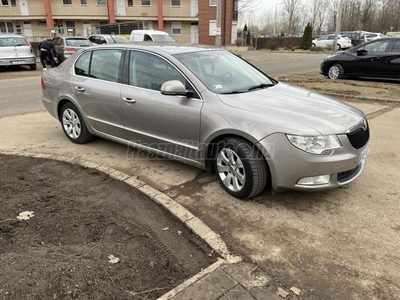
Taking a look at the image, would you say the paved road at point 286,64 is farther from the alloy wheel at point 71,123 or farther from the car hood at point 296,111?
the car hood at point 296,111

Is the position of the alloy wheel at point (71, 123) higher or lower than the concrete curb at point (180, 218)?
higher

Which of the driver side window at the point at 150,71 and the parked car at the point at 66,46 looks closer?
the driver side window at the point at 150,71

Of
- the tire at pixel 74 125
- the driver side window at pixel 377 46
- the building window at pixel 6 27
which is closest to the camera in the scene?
the tire at pixel 74 125

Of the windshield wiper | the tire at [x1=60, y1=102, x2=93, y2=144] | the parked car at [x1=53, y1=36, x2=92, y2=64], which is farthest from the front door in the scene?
the parked car at [x1=53, y1=36, x2=92, y2=64]

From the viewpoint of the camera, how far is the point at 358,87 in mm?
10383

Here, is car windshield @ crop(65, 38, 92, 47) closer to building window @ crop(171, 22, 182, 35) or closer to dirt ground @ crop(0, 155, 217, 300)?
dirt ground @ crop(0, 155, 217, 300)

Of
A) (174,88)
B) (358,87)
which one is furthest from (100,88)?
(358,87)

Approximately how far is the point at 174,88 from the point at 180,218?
1380mm

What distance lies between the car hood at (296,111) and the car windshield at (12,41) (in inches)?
612

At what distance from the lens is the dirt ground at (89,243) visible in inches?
95.3

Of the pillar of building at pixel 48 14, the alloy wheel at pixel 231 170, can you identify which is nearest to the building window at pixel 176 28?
the pillar of building at pixel 48 14

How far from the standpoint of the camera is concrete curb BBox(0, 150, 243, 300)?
2.51 meters

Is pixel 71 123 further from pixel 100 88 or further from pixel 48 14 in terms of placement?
pixel 48 14

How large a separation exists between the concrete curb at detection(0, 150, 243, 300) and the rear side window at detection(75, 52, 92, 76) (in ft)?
4.22
